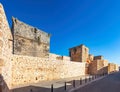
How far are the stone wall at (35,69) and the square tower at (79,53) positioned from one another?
934 cm

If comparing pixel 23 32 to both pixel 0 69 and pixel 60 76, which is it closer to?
pixel 60 76

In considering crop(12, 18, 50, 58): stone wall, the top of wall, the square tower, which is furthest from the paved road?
the square tower

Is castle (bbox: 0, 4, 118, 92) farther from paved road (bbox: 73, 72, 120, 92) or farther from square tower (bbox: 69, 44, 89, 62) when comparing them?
paved road (bbox: 73, 72, 120, 92)

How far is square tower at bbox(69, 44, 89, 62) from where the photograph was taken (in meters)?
27.6

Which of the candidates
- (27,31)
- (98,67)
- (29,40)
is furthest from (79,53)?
(27,31)

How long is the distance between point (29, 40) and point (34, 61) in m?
6.88

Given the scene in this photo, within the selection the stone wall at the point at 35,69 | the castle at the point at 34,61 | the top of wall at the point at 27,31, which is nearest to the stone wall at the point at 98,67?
the castle at the point at 34,61

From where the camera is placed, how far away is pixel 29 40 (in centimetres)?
1920

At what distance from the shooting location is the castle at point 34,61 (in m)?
10.8

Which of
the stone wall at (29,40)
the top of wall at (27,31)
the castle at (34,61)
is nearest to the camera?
the castle at (34,61)

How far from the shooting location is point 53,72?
1567 centimetres

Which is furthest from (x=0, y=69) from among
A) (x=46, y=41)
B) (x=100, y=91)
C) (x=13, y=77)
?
(x=46, y=41)

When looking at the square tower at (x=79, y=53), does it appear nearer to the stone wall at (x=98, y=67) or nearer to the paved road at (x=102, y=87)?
the stone wall at (x=98, y=67)

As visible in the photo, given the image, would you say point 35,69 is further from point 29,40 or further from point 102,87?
point 29,40
